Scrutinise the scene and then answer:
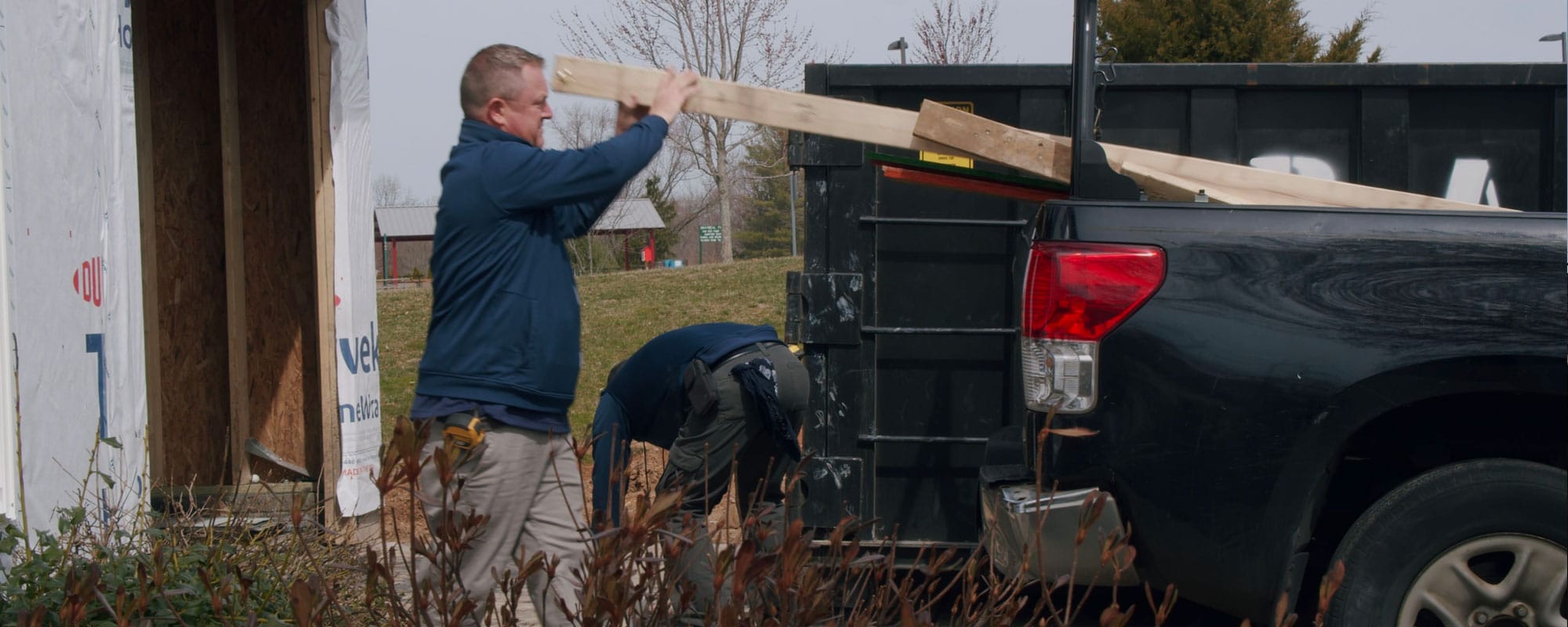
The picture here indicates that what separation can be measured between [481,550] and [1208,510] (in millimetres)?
1840

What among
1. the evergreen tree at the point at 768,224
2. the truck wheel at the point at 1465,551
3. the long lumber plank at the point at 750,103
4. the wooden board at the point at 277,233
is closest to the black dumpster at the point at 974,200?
the long lumber plank at the point at 750,103

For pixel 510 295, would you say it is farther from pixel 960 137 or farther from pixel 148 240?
pixel 148 240

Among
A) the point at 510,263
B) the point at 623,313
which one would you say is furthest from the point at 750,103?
the point at 623,313

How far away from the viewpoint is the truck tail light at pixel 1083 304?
11.1 ft

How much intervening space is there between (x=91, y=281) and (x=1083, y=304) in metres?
3.16

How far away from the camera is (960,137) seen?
355 cm

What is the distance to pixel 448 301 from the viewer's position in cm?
321

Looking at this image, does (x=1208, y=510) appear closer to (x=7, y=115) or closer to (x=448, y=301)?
(x=448, y=301)

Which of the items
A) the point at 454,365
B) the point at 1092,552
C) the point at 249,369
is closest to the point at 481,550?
the point at 454,365

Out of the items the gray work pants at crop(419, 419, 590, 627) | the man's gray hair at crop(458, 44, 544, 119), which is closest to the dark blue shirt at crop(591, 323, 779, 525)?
the gray work pants at crop(419, 419, 590, 627)

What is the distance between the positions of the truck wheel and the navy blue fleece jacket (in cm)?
208

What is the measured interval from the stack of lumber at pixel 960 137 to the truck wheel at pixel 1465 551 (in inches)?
30.1

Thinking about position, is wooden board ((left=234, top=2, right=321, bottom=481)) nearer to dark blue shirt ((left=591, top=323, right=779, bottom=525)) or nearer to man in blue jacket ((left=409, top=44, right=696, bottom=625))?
dark blue shirt ((left=591, top=323, right=779, bottom=525))

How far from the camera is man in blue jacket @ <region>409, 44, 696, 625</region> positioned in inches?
123
